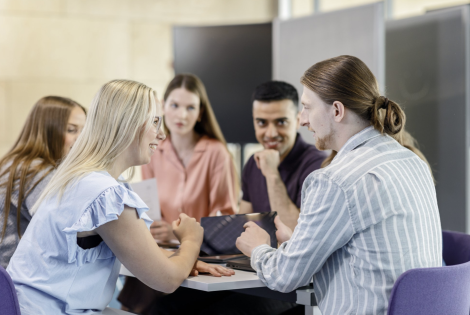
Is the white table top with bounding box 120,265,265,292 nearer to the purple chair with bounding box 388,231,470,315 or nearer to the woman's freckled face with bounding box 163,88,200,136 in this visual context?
the purple chair with bounding box 388,231,470,315

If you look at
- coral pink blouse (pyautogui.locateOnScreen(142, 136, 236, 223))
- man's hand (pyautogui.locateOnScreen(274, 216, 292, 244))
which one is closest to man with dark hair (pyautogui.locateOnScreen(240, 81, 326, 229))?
coral pink blouse (pyautogui.locateOnScreen(142, 136, 236, 223))

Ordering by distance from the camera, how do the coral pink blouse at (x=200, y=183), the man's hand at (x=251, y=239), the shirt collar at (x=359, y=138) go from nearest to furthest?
the shirt collar at (x=359, y=138) < the man's hand at (x=251, y=239) < the coral pink blouse at (x=200, y=183)

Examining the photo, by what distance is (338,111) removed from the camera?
1.60 metres

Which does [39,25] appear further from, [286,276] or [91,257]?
[286,276]

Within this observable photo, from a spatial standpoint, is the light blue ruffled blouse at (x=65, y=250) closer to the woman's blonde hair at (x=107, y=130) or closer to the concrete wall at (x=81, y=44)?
the woman's blonde hair at (x=107, y=130)

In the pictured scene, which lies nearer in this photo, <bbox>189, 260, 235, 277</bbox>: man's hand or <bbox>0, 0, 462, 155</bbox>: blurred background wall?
<bbox>189, 260, 235, 277</bbox>: man's hand

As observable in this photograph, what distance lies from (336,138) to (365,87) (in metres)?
0.18

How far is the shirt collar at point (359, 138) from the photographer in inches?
62.0

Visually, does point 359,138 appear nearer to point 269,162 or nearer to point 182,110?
point 269,162

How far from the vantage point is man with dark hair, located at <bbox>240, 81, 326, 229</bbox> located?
8.45 feet

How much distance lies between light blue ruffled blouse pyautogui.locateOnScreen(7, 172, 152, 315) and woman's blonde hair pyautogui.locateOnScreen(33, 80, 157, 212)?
7 cm

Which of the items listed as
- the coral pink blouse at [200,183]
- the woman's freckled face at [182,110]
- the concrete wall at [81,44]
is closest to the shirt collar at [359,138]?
the coral pink blouse at [200,183]

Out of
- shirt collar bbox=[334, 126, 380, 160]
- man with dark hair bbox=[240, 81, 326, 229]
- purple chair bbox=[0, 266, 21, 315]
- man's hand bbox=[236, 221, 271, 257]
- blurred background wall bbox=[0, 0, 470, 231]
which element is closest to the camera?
purple chair bbox=[0, 266, 21, 315]

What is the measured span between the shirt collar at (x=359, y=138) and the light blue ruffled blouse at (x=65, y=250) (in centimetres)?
66
